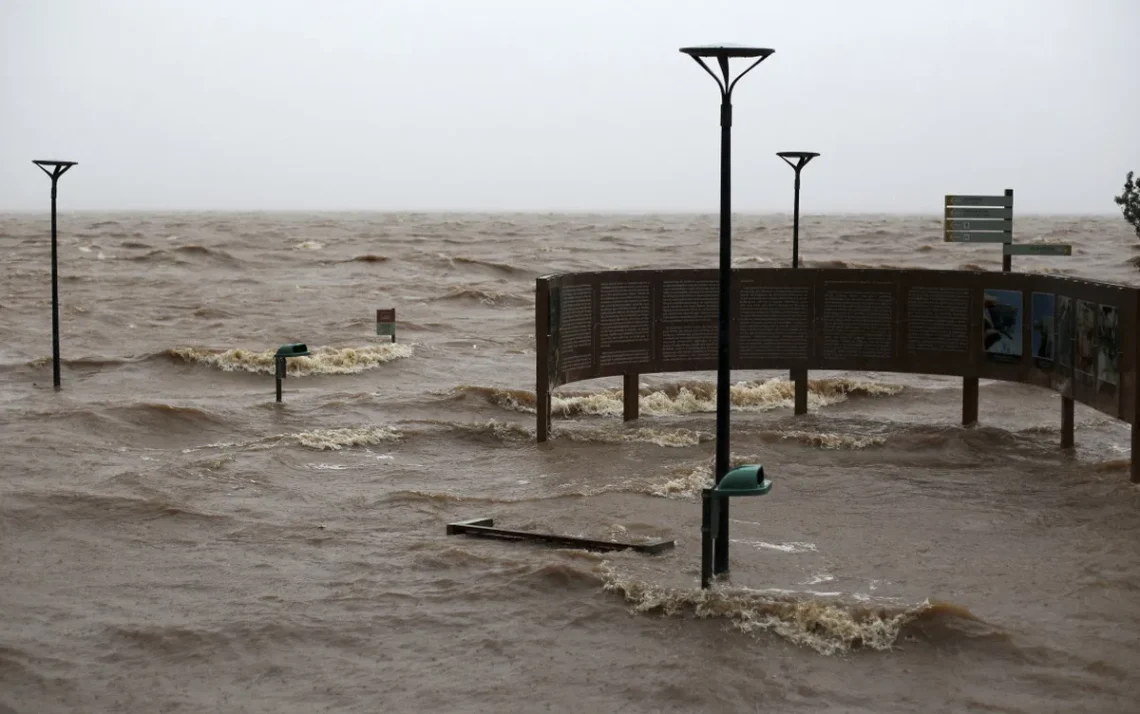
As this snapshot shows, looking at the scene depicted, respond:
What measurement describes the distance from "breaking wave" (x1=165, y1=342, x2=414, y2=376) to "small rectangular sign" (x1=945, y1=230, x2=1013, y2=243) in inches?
466

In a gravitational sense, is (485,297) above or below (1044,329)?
below

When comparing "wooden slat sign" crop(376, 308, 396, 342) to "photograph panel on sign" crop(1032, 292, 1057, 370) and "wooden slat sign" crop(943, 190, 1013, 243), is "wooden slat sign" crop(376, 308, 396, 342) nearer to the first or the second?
"wooden slat sign" crop(943, 190, 1013, 243)

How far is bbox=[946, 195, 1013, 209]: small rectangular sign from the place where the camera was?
733 inches

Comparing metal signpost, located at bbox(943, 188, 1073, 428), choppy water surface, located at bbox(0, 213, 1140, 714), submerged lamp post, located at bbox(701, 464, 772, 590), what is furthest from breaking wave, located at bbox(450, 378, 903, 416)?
submerged lamp post, located at bbox(701, 464, 772, 590)

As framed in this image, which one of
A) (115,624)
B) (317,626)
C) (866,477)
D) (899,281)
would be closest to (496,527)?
(317,626)

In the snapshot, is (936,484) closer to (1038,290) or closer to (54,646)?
(1038,290)

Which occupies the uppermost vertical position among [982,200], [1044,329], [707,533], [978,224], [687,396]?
[982,200]

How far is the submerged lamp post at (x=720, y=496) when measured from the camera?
9977 millimetres

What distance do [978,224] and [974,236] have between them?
0.23 meters

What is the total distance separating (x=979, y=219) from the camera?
18875mm

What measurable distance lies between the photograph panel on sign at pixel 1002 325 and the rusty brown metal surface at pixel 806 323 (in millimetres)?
17

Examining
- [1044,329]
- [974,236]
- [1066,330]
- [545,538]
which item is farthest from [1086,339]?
[545,538]

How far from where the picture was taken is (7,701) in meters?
8.77

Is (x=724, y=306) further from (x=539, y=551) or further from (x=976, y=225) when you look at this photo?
(x=976, y=225)
